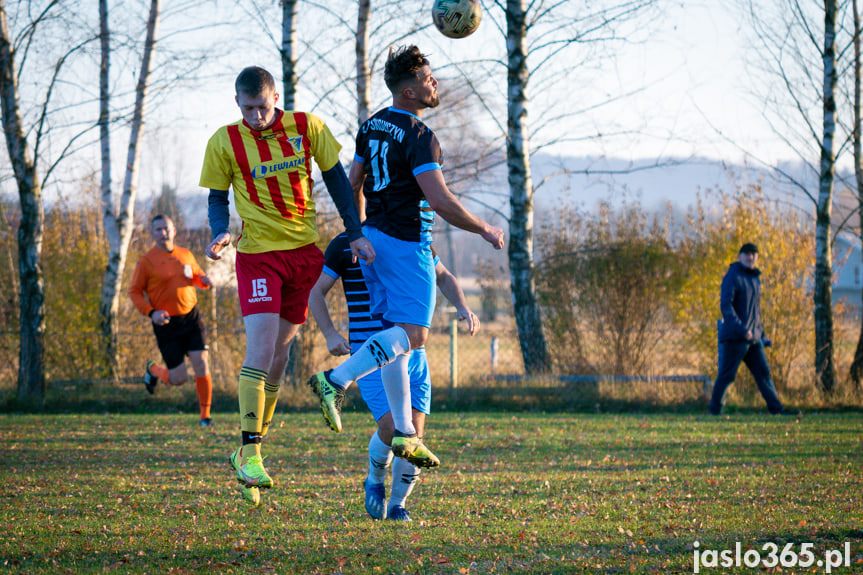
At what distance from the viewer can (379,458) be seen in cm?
491

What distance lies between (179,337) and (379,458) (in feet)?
17.3

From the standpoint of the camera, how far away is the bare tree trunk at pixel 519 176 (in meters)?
13.5

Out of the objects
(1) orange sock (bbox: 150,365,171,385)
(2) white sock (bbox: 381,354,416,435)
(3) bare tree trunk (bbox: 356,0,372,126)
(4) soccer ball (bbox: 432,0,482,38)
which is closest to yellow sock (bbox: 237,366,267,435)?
(2) white sock (bbox: 381,354,416,435)

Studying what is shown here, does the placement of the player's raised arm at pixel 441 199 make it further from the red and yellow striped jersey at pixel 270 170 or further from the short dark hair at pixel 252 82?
the short dark hair at pixel 252 82

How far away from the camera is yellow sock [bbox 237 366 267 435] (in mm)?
4574

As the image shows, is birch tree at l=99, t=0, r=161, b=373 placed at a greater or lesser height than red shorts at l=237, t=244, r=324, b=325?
greater

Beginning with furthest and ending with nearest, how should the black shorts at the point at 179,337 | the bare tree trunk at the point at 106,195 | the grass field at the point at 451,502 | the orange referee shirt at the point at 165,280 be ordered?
1. the bare tree trunk at the point at 106,195
2. the black shorts at the point at 179,337
3. the orange referee shirt at the point at 165,280
4. the grass field at the point at 451,502

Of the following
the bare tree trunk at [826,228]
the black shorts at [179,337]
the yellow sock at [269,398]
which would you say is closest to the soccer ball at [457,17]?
the yellow sock at [269,398]

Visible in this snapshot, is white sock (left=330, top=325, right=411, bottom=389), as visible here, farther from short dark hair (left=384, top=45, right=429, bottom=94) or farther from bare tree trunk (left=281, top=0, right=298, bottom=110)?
bare tree trunk (left=281, top=0, right=298, bottom=110)

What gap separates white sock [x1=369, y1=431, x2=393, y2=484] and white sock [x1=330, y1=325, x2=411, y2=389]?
0.70m

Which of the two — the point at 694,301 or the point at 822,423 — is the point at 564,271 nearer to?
the point at 694,301

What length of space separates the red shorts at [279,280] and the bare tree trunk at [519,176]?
8.92 meters

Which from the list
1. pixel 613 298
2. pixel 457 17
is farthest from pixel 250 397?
pixel 613 298

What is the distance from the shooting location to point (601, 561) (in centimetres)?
389
